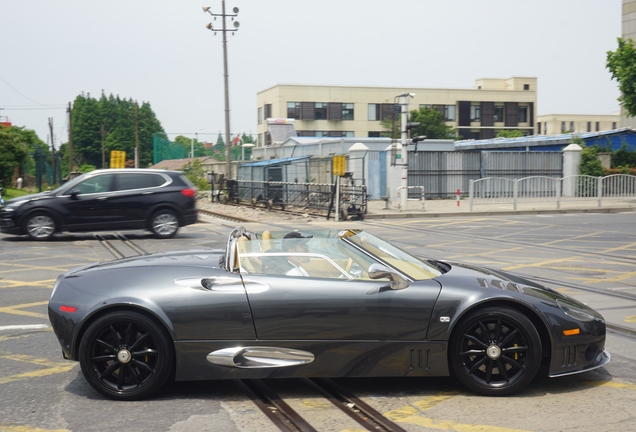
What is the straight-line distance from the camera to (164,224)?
17078 mm

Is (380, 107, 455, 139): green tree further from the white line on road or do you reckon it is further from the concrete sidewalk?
the white line on road

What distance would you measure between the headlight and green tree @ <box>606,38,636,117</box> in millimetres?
27974

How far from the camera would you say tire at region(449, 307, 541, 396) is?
500 centimetres

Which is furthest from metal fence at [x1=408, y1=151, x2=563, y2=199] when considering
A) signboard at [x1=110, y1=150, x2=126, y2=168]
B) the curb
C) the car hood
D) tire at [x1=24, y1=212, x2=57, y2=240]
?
the car hood

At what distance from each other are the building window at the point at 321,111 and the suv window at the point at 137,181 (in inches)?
2573

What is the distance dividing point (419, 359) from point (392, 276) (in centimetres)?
61

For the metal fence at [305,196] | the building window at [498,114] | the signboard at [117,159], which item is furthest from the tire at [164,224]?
the building window at [498,114]

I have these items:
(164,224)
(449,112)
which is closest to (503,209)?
(164,224)

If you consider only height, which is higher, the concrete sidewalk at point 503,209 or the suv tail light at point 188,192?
the suv tail light at point 188,192

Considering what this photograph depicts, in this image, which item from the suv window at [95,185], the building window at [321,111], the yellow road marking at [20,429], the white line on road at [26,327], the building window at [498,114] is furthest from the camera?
the building window at [498,114]

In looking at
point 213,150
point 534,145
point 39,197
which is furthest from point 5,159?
point 534,145

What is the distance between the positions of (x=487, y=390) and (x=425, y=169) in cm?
3000

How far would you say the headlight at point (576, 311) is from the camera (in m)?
5.16

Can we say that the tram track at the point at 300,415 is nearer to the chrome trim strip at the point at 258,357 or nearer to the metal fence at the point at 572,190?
the chrome trim strip at the point at 258,357
